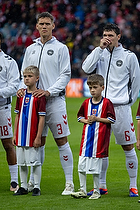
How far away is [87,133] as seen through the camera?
18.1ft

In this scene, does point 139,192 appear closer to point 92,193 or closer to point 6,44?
point 92,193

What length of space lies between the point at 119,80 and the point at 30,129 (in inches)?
49.4

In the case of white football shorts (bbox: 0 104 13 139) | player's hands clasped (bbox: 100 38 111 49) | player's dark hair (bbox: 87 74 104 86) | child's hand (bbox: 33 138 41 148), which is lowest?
child's hand (bbox: 33 138 41 148)

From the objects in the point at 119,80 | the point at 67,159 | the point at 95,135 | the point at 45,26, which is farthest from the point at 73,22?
the point at 95,135

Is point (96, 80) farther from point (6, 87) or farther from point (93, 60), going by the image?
point (6, 87)

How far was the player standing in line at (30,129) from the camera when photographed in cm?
569

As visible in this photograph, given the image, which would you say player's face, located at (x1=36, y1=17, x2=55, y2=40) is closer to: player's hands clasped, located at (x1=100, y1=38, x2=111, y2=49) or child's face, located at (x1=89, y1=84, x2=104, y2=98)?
player's hands clasped, located at (x1=100, y1=38, x2=111, y2=49)

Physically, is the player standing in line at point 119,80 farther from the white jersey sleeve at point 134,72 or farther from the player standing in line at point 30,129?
the player standing in line at point 30,129

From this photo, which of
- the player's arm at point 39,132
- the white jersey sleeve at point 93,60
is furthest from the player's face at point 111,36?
the player's arm at point 39,132

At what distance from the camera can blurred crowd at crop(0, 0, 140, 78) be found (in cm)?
2247

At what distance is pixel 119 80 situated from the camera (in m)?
5.87

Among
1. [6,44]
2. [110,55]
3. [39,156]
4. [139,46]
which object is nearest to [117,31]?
[110,55]

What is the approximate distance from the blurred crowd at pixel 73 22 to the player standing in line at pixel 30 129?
1607 cm

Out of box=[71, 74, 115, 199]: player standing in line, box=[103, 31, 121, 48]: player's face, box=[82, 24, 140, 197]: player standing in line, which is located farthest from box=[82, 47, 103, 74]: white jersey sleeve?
box=[71, 74, 115, 199]: player standing in line
